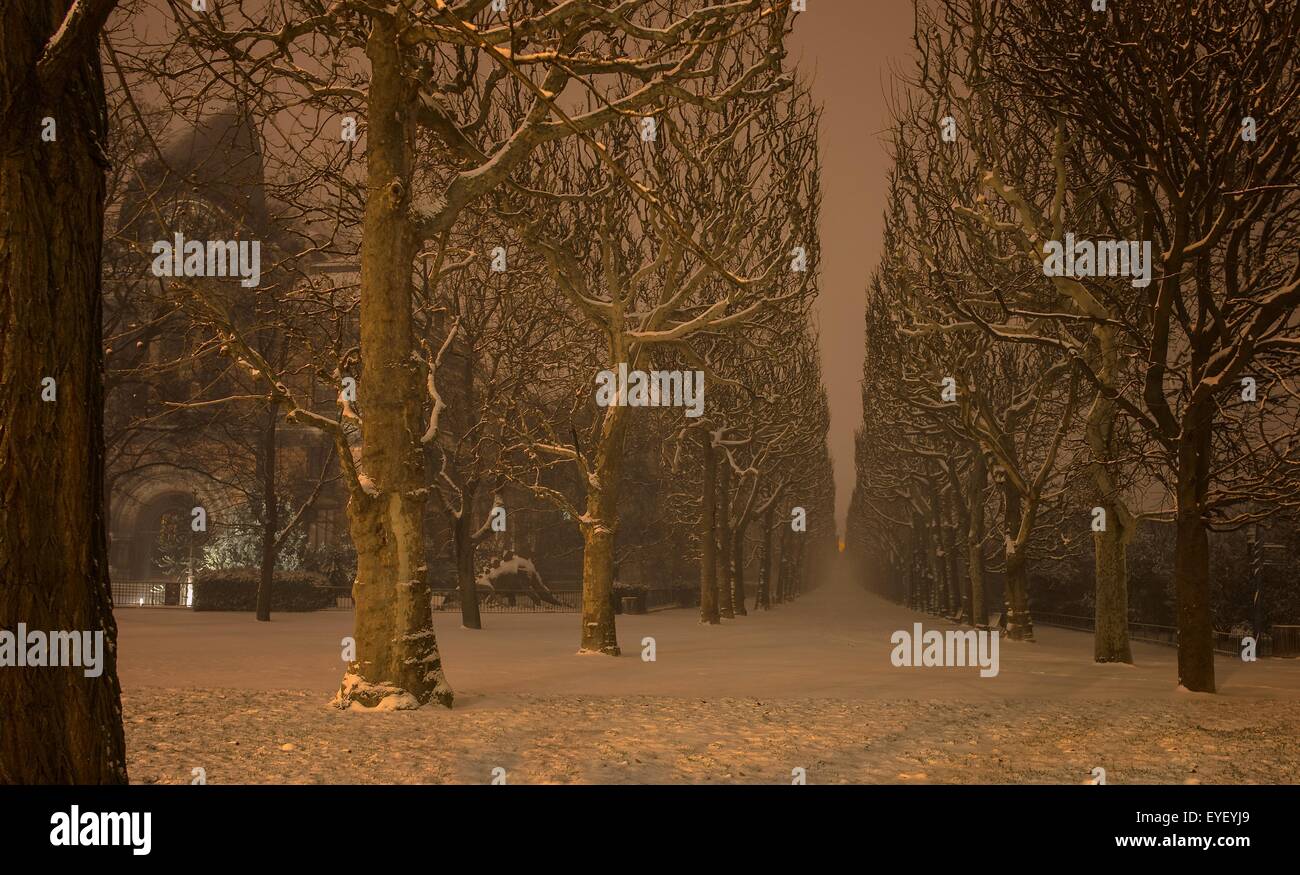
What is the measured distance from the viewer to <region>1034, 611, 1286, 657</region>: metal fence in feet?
79.2

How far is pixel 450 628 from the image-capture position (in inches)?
1088

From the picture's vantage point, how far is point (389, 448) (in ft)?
36.5

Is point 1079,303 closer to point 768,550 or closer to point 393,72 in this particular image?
point 393,72

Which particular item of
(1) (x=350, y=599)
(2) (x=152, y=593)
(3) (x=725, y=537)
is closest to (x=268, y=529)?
(1) (x=350, y=599)

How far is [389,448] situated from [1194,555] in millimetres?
9952

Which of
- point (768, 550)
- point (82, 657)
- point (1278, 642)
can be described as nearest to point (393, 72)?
point (82, 657)

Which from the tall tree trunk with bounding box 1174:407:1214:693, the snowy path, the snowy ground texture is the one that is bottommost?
the snowy path

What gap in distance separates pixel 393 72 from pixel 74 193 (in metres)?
7.07

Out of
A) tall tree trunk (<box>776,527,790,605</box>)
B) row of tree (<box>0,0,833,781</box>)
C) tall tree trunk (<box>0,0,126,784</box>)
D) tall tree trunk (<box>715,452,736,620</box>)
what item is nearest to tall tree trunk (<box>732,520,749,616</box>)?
tall tree trunk (<box>715,452,736,620</box>)

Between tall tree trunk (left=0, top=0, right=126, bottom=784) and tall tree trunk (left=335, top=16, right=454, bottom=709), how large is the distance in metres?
6.04

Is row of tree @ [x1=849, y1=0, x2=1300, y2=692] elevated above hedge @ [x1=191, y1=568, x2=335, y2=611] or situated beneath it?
elevated above

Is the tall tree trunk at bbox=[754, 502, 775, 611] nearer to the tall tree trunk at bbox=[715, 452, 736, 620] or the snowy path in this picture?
the tall tree trunk at bbox=[715, 452, 736, 620]

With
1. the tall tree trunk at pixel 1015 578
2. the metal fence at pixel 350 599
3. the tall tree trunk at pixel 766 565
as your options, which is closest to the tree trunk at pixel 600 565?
the tall tree trunk at pixel 1015 578

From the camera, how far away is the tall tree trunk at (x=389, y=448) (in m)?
10.9
